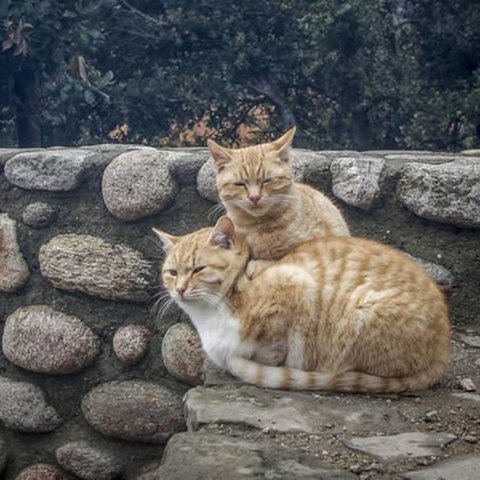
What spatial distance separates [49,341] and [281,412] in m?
2.13

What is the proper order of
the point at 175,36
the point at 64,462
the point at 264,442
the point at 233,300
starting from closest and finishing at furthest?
the point at 264,442, the point at 233,300, the point at 64,462, the point at 175,36

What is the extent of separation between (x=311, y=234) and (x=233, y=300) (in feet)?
1.73

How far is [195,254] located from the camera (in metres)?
3.61

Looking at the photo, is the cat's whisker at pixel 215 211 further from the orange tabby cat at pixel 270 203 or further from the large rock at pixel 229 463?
the large rock at pixel 229 463

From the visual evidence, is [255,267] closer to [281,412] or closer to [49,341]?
[281,412]

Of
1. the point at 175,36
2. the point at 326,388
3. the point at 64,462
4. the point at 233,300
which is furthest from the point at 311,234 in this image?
the point at 175,36

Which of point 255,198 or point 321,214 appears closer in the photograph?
point 255,198

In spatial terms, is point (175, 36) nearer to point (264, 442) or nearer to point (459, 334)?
point (459, 334)

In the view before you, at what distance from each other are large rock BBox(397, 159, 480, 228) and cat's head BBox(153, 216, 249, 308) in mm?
1058

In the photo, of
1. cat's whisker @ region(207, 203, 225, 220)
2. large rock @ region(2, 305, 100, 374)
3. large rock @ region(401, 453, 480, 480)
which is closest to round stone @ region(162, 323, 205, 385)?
large rock @ region(2, 305, 100, 374)

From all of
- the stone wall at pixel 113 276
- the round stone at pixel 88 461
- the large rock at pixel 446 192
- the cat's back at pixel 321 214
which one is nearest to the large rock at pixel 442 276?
the stone wall at pixel 113 276

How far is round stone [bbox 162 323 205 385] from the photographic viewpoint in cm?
462

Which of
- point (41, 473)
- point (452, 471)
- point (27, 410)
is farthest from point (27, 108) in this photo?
point (452, 471)

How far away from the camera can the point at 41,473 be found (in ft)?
16.2
